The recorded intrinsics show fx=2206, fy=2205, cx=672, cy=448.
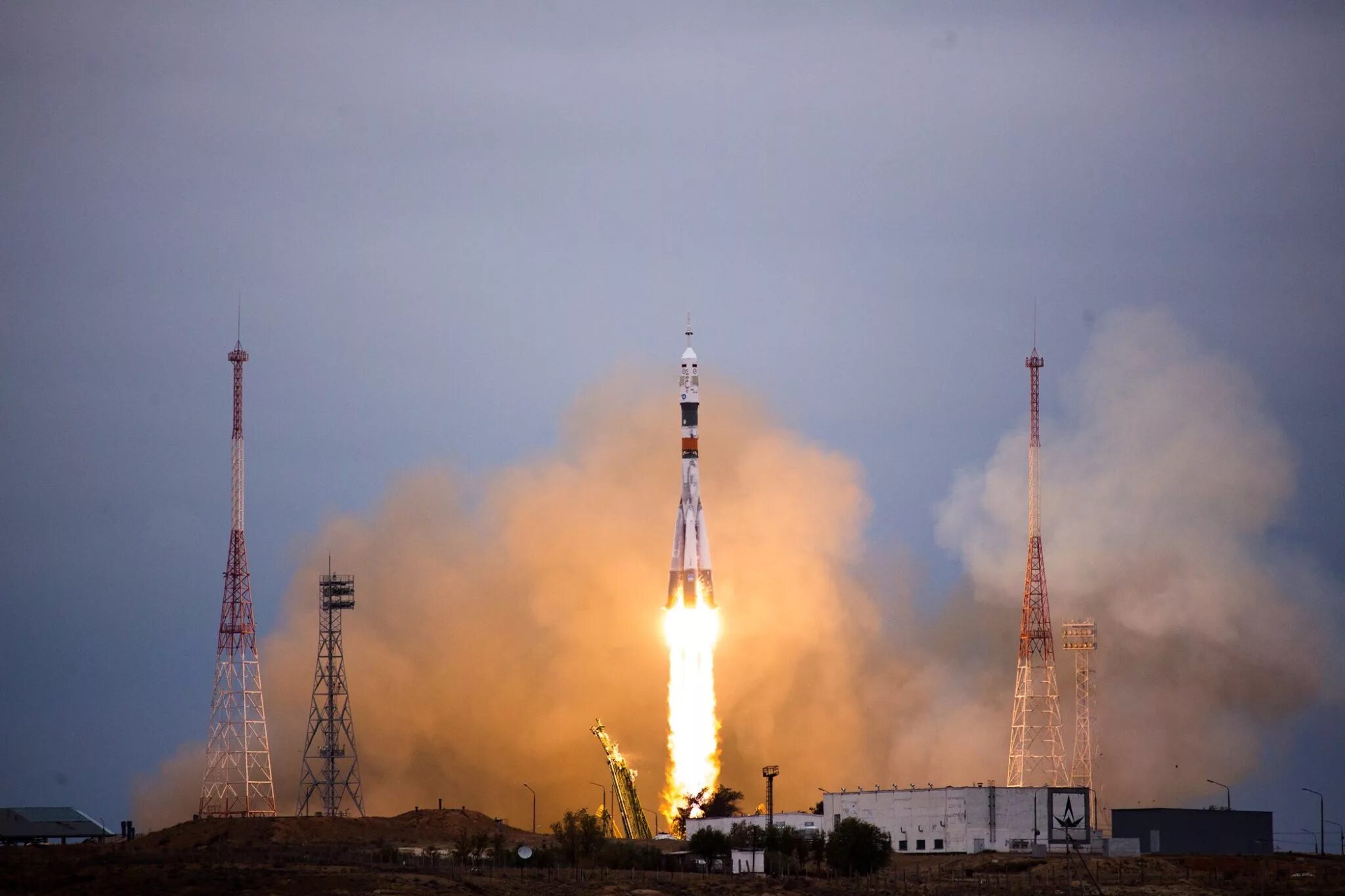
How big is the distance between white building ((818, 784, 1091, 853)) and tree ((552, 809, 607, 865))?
13.5m

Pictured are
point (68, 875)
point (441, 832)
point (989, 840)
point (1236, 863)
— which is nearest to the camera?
point (68, 875)

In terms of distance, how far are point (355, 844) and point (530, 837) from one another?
14922mm

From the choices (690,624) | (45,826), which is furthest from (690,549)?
(45,826)

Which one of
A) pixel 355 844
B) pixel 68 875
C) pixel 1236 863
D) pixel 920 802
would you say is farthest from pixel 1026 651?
pixel 68 875

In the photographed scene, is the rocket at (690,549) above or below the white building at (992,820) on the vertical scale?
above

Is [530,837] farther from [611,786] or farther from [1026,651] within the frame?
[1026,651]

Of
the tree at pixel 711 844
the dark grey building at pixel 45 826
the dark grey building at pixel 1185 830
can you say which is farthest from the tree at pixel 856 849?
the dark grey building at pixel 45 826

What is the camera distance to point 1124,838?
404 ft

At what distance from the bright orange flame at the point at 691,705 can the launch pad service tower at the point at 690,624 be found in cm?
4

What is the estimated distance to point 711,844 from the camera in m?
120

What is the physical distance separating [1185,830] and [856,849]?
21.3m

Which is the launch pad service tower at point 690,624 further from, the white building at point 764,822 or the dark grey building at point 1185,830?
the dark grey building at point 1185,830

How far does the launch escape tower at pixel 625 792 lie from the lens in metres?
134

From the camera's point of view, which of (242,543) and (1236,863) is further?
(242,543)
